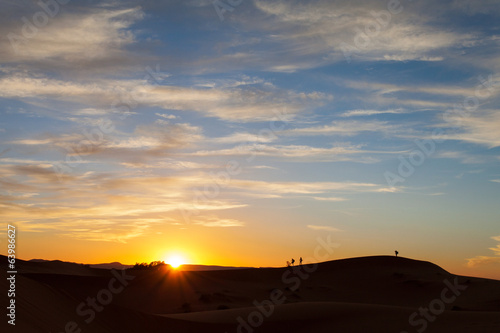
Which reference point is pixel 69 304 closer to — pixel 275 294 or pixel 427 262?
pixel 275 294

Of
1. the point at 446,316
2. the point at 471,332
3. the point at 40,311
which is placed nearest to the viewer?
the point at 40,311

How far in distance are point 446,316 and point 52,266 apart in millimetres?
45528

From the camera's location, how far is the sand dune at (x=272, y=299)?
16.0 metres

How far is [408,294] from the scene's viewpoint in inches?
1534

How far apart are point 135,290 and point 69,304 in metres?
23.1

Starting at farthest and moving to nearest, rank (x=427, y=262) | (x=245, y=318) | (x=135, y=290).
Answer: (x=427, y=262)
(x=135, y=290)
(x=245, y=318)

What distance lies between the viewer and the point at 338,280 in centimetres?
4591

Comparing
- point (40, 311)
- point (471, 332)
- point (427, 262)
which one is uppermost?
point (427, 262)

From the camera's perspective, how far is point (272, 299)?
3653cm

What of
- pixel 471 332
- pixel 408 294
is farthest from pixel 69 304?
pixel 408 294

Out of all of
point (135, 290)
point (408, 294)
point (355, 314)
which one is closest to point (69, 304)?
point (355, 314)

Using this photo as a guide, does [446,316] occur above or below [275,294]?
below

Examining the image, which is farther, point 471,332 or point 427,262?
point 427,262

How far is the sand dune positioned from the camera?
1599 cm
